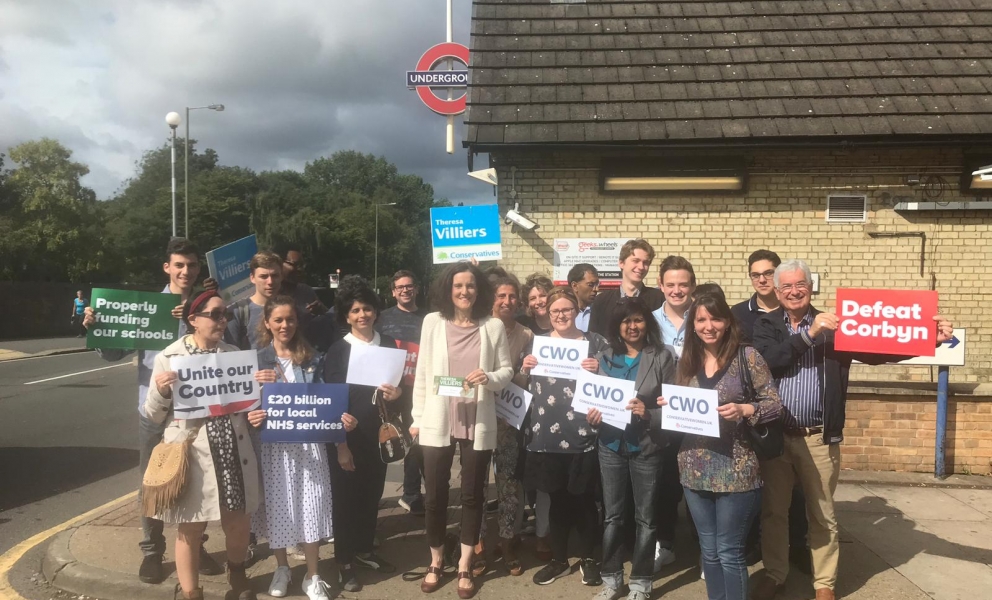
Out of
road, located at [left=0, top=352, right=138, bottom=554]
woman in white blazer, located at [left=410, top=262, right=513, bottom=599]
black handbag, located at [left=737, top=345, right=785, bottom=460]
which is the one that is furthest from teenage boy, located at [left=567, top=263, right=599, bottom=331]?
road, located at [left=0, top=352, right=138, bottom=554]

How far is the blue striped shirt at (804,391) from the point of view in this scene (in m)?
3.86

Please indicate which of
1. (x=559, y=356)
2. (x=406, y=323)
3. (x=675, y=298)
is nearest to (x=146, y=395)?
(x=406, y=323)

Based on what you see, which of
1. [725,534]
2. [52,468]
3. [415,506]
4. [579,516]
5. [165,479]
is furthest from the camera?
[52,468]

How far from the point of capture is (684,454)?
3521 mm

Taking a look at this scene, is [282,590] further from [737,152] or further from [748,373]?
[737,152]

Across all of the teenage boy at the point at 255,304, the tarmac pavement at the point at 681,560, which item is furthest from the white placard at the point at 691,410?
the teenage boy at the point at 255,304

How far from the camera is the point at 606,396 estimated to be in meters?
3.79

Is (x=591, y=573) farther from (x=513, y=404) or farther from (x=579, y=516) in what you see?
(x=513, y=404)

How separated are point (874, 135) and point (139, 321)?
7.34m

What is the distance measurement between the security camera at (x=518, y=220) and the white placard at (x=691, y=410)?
14.0ft

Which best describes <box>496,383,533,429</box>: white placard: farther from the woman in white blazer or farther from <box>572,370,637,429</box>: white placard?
<box>572,370,637,429</box>: white placard

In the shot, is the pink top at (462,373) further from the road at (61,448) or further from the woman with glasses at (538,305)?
the road at (61,448)

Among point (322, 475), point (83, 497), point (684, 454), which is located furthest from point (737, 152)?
point (83, 497)

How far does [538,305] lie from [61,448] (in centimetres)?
665
